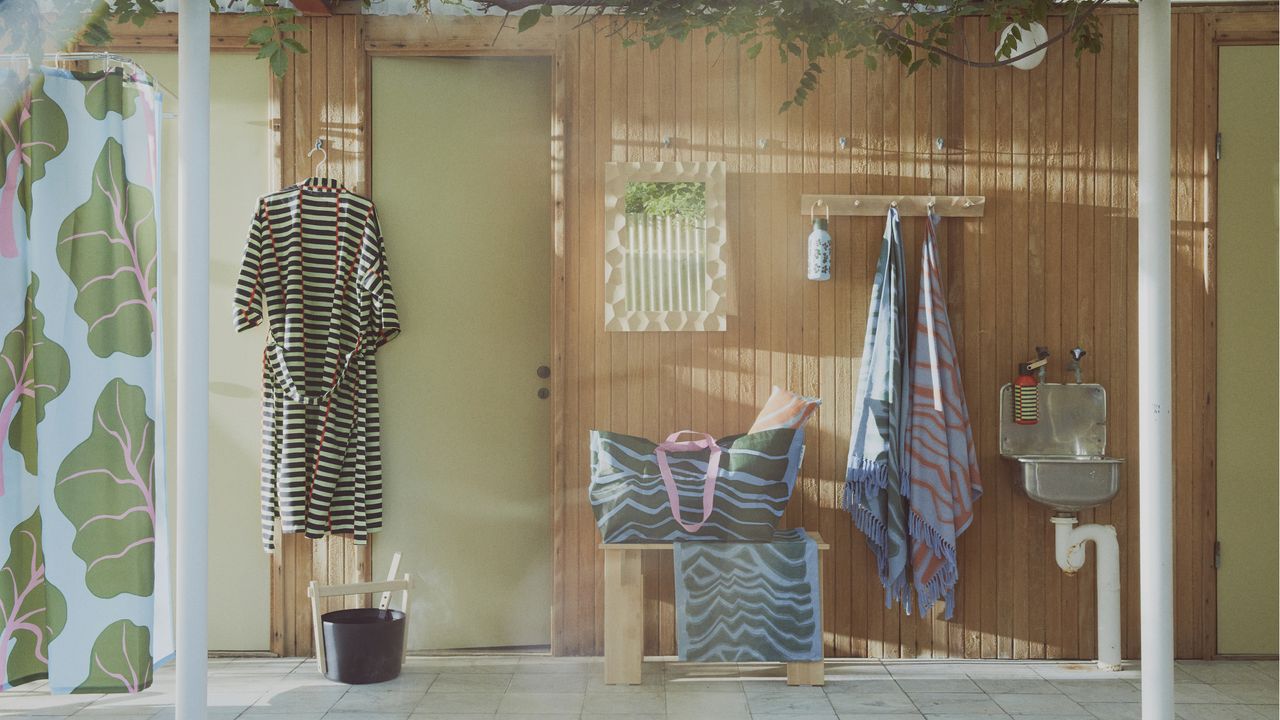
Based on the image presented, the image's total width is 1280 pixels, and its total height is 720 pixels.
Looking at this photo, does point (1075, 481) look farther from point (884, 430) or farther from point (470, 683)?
point (470, 683)

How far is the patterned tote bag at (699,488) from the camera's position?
3314mm

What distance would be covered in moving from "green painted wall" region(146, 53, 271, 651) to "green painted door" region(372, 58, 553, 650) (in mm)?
460

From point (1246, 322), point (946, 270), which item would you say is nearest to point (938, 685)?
point (946, 270)

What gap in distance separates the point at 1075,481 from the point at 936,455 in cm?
47

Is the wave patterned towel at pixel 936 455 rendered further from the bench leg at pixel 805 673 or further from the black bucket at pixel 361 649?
the black bucket at pixel 361 649

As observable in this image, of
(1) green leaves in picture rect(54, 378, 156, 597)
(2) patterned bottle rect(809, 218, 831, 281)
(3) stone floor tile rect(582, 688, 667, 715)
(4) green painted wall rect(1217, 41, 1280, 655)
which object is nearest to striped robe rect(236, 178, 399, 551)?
(1) green leaves in picture rect(54, 378, 156, 597)

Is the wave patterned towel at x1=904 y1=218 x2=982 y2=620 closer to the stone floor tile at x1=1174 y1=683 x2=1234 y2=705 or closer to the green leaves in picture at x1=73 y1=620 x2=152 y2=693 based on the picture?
the stone floor tile at x1=1174 y1=683 x2=1234 y2=705

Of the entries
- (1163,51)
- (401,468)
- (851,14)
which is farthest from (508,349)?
(1163,51)

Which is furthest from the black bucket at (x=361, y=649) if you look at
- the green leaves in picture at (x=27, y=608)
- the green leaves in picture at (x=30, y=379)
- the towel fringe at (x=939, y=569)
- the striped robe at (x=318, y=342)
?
the towel fringe at (x=939, y=569)

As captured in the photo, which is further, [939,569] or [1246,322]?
[1246,322]

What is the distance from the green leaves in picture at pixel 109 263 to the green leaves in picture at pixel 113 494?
0.13 m

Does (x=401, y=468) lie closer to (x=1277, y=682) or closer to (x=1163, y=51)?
(x=1163, y=51)

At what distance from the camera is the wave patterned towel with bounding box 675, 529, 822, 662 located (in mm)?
3297

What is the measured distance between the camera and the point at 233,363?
12.3 ft
